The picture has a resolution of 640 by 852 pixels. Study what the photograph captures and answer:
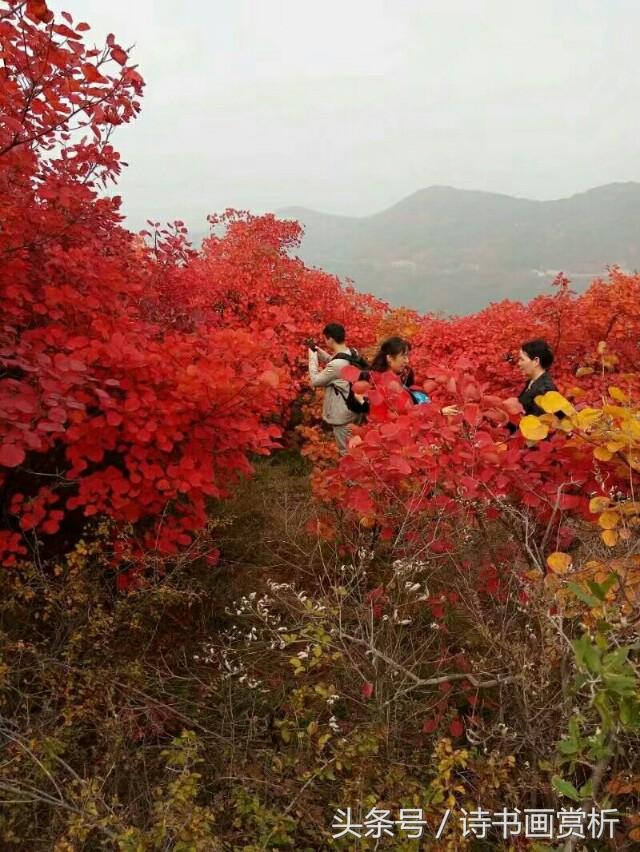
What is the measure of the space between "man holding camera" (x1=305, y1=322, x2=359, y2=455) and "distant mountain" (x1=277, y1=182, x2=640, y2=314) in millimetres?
63076

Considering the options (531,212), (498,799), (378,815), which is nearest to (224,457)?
(378,815)

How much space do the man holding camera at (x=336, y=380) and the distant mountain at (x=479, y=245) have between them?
6308cm

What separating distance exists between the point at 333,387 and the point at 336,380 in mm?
159

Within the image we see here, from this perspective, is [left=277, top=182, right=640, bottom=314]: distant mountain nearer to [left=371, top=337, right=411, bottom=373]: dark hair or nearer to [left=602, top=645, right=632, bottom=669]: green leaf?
[left=371, top=337, right=411, bottom=373]: dark hair

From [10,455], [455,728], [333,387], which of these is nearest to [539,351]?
[333,387]

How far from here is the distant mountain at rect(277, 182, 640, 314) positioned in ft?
295

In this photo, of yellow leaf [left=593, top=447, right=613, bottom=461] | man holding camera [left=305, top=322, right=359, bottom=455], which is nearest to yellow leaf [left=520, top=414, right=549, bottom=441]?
yellow leaf [left=593, top=447, right=613, bottom=461]

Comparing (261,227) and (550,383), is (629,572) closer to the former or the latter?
(550,383)

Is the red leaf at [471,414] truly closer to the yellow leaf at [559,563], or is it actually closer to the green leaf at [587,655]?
the yellow leaf at [559,563]

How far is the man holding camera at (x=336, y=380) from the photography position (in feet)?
13.2

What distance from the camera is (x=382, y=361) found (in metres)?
3.94

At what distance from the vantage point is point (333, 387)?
13.9 feet

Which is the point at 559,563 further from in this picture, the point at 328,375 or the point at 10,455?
the point at 328,375

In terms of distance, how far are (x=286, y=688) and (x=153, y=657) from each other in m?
0.76
